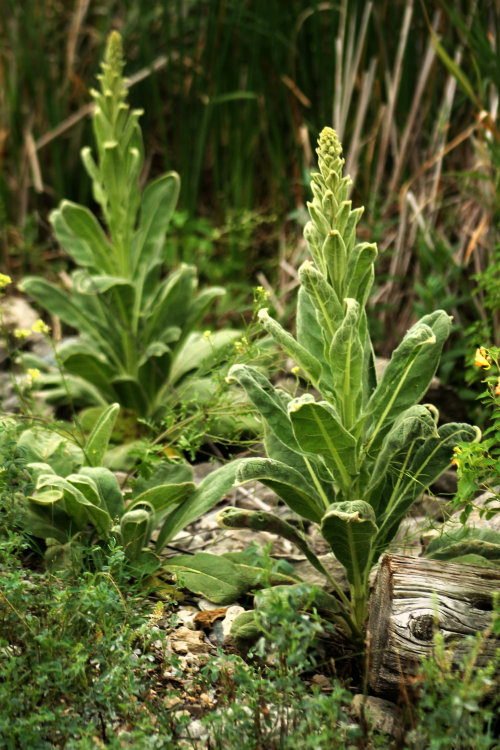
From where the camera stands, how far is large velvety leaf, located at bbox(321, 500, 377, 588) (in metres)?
1.92

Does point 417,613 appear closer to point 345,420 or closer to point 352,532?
point 352,532

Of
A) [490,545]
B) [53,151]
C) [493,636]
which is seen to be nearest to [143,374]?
[490,545]

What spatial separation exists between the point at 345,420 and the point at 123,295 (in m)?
1.32

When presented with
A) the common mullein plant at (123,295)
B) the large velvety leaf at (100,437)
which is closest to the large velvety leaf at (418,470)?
the large velvety leaf at (100,437)

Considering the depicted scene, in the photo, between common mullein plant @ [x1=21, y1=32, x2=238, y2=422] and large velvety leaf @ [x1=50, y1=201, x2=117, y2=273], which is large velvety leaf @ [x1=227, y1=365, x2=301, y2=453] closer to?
common mullein plant @ [x1=21, y1=32, x2=238, y2=422]

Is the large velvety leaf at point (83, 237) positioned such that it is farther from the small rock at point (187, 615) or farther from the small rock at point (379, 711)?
the small rock at point (379, 711)

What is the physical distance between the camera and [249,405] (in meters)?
2.63

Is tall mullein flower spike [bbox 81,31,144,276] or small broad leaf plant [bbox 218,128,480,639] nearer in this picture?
small broad leaf plant [bbox 218,128,480,639]

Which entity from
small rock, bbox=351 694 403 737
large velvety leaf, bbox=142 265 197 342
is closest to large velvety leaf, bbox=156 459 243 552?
small rock, bbox=351 694 403 737

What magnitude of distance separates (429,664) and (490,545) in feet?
2.08

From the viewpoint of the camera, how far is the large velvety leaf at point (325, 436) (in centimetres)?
192

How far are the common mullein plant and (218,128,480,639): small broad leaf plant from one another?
99 cm

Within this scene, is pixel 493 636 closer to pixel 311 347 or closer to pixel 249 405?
pixel 311 347

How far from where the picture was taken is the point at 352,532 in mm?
1979
